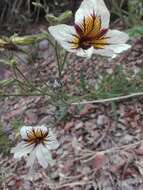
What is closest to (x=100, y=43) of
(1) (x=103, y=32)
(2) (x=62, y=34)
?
(1) (x=103, y=32)

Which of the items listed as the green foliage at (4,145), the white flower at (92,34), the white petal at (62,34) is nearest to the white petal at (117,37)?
the white flower at (92,34)

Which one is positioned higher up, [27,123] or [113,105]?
[113,105]

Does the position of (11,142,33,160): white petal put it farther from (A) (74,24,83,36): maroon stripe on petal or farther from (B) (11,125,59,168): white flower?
(A) (74,24,83,36): maroon stripe on petal

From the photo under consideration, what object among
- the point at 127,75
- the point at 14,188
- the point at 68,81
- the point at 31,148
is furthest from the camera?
the point at 68,81

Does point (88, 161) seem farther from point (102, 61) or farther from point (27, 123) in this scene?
point (102, 61)

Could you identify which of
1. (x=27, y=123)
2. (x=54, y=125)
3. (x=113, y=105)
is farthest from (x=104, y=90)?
(x=27, y=123)

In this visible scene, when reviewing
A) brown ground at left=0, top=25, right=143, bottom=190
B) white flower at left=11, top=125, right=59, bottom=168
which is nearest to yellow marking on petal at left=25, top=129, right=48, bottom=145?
white flower at left=11, top=125, right=59, bottom=168

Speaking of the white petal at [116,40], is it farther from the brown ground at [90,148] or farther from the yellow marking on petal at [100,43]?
the brown ground at [90,148]

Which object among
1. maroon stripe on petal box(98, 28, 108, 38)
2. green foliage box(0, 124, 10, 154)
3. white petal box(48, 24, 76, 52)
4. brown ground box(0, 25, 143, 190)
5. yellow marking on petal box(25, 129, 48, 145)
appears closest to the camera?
white petal box(48, 24, 76, 52)
